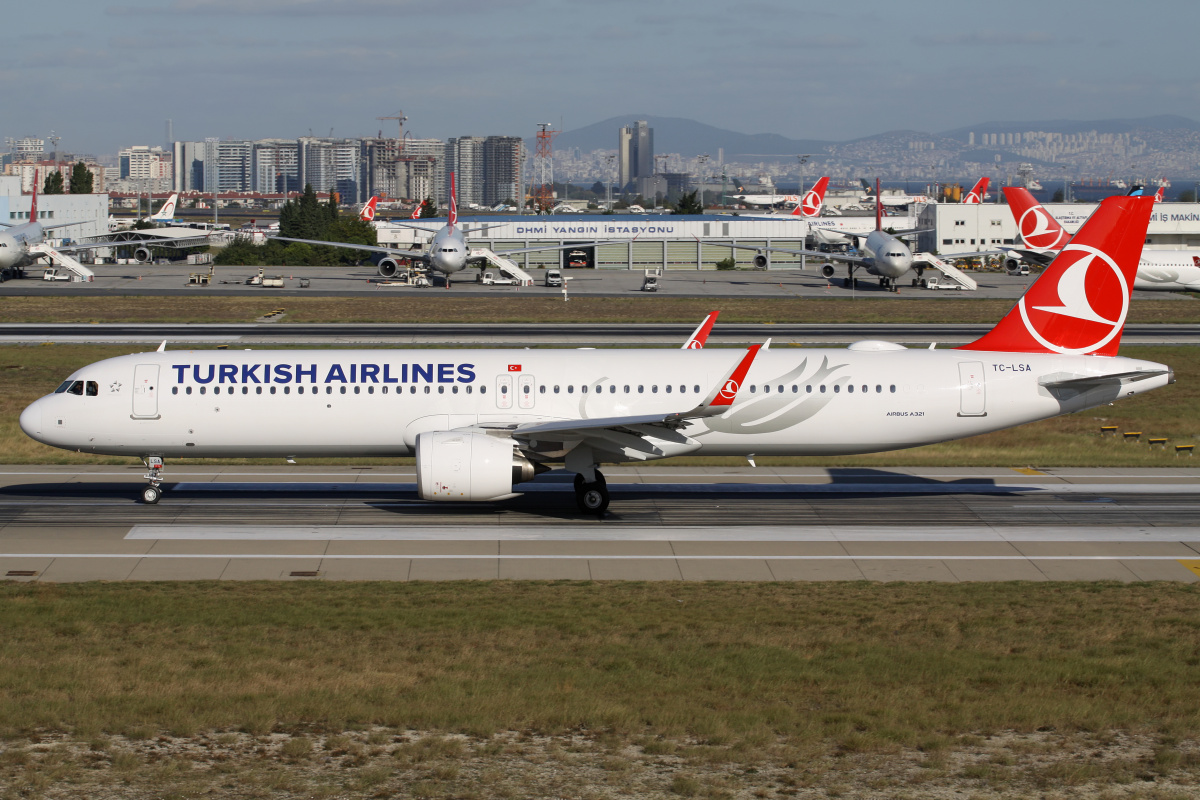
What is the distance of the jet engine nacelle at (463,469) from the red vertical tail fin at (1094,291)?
1403 cm

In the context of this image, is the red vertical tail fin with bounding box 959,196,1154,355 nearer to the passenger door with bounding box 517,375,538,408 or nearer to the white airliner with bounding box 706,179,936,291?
the passenger door with bounding box 517,375,538,408

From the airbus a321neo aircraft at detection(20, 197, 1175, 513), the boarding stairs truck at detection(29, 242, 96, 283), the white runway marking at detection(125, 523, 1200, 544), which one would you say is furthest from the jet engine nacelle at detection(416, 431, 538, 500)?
the boarding stairs truck at detection(29, 242, 96, 283)

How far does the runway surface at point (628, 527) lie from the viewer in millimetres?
25219

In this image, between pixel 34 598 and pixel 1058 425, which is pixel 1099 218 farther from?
pixel 34 598

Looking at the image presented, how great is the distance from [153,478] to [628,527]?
43.3 feet

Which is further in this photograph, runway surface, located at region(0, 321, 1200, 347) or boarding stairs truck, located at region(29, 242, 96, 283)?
boarding stairs truck, located at region(29, 242, 96, 283)

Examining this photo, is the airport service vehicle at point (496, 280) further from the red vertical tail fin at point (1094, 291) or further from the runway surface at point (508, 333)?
the red vertical tail fin at point (1094, 291)

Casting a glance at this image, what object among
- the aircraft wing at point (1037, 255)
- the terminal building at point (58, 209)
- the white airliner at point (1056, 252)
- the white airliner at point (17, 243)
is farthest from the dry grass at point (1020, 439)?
the terminal building at point (58, 209)

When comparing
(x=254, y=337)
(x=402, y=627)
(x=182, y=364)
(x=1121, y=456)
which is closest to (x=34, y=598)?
(x=402, y=627)

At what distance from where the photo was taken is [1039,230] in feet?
297

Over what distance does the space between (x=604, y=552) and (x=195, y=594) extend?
29.9ft

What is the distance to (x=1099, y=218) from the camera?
31875 millimetres

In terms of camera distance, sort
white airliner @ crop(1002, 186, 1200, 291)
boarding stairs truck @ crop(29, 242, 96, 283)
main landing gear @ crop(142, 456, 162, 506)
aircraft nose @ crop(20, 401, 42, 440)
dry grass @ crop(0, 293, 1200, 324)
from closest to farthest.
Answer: aircraft nose @ crop(20, 401, 42, 440) → main landing gear @ crop(142, 456, 162, 506) → dry grass @ crop(0, 293, 1200, 324) → white airliner @ crop(1002, 186, 1200, 291) → boarding stairs truck @ crop(29, 242, 96, 283)

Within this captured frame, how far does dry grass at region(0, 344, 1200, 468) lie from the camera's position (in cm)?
3891
